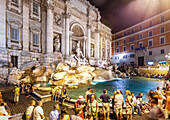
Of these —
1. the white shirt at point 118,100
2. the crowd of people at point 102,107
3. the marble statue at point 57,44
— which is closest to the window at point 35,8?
the marble statue at point 57,44

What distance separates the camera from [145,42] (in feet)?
86.9

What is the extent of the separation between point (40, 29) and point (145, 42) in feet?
91.6

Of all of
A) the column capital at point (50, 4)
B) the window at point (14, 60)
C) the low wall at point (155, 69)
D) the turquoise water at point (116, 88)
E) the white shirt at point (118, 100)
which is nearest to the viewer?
the white shirt at point (118, 100)

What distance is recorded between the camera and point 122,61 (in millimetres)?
32625

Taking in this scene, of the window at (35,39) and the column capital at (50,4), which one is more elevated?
the column capital at (50,4)

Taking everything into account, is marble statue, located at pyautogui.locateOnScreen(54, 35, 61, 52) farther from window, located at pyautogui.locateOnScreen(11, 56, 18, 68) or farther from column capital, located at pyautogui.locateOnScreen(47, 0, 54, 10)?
window, located at pyautogui.locateOnScreen(11, 56, 18, 68)

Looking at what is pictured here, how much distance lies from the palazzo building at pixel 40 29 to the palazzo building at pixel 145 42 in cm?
1713

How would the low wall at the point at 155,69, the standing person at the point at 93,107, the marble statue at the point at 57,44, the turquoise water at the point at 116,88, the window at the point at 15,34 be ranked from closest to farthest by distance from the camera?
1. the standing person at the point at 93,107
2. the turquoise water at the point at 116,88
3. the window at the point at 15,34
4. the marble statue at the point at 57,44
5. the low wall at the point at 155,69

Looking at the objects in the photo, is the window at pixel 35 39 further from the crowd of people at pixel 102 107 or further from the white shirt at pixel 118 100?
the white shirt at pixel 118 100

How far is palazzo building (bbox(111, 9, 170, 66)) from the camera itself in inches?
875

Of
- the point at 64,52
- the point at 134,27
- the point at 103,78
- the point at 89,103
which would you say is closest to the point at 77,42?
the point at 64,52

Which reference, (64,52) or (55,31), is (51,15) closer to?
(55,31)

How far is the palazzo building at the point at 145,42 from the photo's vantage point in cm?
2222

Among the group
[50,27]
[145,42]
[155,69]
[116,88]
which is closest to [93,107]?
[116,88]
